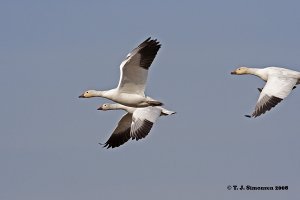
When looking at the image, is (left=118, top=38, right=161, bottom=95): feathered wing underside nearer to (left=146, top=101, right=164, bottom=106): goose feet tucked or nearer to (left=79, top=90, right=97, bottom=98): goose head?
(left=146, top=101, right=164, bottom=106): goose feet tucked

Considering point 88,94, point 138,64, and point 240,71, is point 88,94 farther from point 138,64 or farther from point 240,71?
point 240,71

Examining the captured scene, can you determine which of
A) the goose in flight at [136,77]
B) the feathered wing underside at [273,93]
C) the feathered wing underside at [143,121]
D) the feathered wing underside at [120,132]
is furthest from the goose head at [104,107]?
the feathered wing underside at [273,93]

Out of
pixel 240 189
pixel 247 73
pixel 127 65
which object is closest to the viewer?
pixel 240 189

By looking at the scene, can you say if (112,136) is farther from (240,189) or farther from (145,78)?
(240,189)

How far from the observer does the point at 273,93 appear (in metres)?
25.7

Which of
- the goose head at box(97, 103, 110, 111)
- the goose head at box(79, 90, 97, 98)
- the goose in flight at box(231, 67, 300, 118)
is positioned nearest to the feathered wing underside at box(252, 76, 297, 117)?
the goose in flight at box(231, 67, 300, 118)

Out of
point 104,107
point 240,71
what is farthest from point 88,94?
point 240,71

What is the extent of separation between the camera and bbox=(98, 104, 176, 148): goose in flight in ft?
86.3

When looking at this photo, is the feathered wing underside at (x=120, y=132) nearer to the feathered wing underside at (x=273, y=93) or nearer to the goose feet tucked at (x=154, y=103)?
the goose feet tucked at (x=154, y=103)

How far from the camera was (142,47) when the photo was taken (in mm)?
24281

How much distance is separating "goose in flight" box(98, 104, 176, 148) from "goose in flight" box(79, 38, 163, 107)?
1275 mm

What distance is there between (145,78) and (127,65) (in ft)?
2.30

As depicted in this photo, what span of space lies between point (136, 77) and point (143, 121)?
89.0 inches

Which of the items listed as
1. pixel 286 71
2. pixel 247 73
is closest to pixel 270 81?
pixel 286 71
